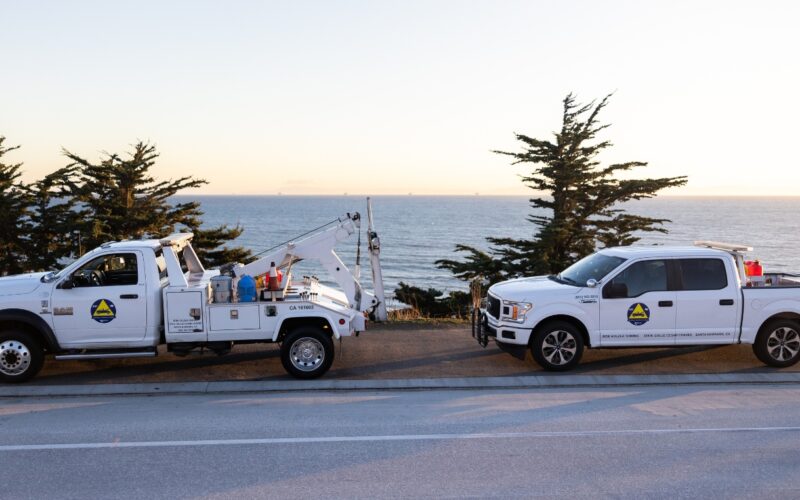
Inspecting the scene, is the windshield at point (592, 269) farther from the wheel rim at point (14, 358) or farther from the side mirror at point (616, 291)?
the wheel rim at point (14, 358)

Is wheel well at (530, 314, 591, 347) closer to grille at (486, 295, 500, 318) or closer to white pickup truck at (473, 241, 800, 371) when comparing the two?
white pickup truck at (473, 241, 800, 371)

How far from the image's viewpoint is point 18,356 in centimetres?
1014

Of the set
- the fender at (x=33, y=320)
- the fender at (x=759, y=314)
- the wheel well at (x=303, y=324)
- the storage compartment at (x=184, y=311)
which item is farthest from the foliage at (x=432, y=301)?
the fender at (x=33, y=320)

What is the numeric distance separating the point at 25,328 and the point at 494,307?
7060 millimetres

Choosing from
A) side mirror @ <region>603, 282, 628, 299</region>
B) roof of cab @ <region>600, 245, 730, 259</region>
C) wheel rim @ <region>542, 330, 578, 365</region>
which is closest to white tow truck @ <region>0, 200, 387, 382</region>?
wheel rim @ <region>542, 330, 578, 365</region>

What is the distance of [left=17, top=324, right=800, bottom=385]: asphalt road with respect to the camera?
35.3ft

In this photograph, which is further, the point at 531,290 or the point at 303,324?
the point at 531,290

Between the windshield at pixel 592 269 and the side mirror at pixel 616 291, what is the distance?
287 millimetres

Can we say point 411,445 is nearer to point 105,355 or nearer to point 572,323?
point 572,323

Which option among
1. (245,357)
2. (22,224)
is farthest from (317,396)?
(22,224)

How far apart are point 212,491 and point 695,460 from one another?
4723mm

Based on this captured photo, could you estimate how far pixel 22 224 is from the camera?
2748 cm

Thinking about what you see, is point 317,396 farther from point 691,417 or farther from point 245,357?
point 691,417

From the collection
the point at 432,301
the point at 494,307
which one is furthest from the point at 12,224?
the point at 494,307
